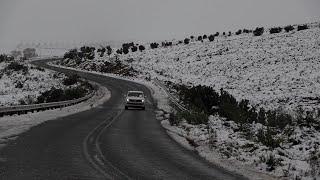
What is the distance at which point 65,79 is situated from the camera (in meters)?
59.8

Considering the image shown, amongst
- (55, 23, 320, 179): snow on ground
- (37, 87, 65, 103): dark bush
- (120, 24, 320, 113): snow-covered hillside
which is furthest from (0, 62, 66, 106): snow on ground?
(120, 24, 320, 113): snow-covered hillside

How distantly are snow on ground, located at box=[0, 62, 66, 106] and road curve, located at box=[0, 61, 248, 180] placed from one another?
27.5 metres

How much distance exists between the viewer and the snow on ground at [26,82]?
47494 millimetres

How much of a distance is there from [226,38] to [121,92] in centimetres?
3875

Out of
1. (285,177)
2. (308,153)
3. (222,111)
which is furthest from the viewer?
(222,111)

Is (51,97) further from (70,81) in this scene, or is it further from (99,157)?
(99,157)

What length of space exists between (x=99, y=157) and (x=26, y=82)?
4851cm

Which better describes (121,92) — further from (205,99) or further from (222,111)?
(222,111)

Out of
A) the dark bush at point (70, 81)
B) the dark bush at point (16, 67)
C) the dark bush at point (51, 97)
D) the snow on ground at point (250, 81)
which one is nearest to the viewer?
the snow on ground at point (250, 81)

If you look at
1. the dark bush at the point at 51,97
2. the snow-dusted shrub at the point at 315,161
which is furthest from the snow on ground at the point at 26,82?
the snow-dusted shrub at the point at 315,161

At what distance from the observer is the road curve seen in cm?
952

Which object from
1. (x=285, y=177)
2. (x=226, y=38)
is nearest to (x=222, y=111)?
(x=285, y=177)

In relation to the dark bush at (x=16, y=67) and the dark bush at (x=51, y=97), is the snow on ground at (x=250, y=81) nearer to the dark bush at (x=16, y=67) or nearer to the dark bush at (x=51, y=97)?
the dark bush at (x=51, y=97)

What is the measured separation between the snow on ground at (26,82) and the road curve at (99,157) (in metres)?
27.5
